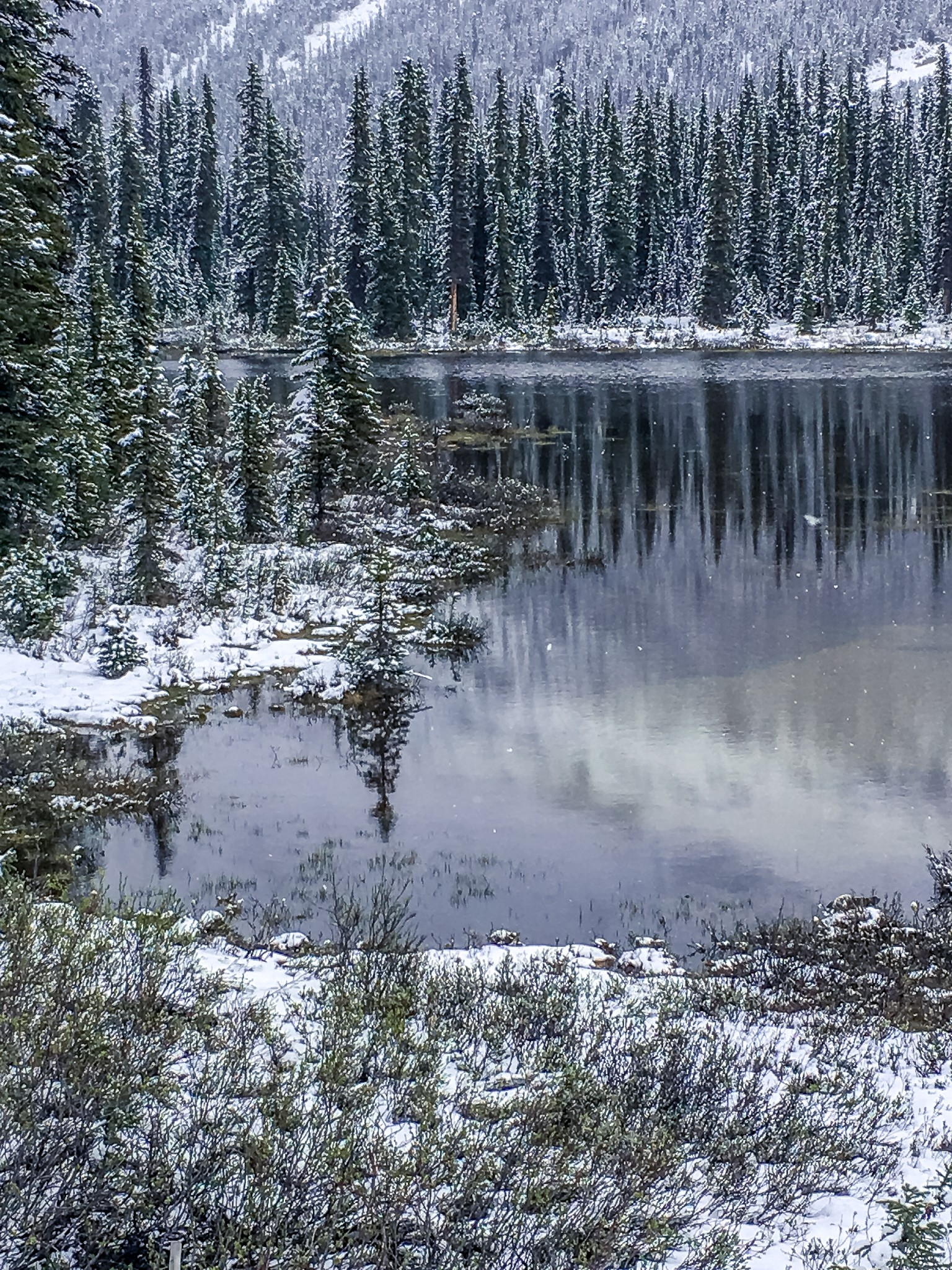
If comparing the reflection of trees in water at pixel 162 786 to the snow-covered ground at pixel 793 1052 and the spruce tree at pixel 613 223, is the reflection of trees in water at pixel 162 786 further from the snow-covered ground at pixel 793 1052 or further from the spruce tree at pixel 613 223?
the spruce tree at pixel 613 223

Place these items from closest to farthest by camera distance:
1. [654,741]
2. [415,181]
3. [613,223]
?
[654,741] → [415,181] → [613,223]

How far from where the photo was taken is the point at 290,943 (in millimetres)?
10219

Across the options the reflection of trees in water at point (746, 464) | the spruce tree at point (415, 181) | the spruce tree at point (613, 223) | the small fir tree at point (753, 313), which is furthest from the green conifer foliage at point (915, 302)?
the spruce tree at point (415, 181)

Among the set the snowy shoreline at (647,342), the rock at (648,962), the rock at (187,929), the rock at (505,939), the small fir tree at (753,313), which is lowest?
the rock at (648,962)

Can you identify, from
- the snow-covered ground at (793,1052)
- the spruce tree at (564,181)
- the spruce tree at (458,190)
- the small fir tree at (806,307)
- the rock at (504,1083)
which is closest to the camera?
the snow-covered ground at (793,1052)

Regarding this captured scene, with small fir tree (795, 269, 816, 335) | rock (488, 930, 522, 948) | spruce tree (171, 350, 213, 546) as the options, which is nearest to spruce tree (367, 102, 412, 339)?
small fir tree (795, 269, 816, 335)

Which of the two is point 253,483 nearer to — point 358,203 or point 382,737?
point 382,737

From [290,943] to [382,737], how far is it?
23.3 ft

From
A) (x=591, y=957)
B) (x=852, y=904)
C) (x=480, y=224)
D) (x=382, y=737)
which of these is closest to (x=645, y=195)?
(x=480, y=224)

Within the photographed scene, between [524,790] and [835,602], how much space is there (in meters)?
10.8

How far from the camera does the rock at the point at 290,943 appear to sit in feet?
32.6

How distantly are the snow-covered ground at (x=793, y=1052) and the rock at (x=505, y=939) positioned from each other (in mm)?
471

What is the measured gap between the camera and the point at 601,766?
15828 millimetres

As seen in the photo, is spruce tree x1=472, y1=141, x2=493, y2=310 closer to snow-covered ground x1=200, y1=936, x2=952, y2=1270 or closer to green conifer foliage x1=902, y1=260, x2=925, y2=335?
green conifer foliage x1=902, y1=260, x2=925, y2=335
